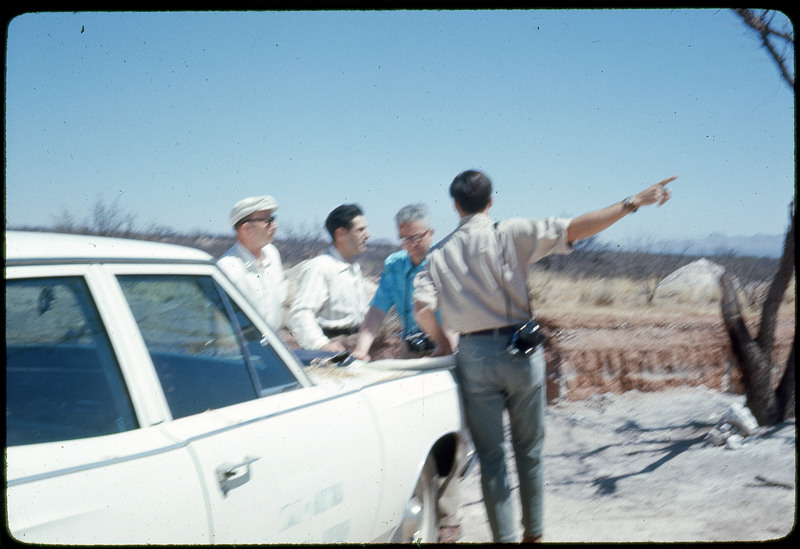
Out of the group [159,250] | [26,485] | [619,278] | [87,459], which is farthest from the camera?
[619,278]

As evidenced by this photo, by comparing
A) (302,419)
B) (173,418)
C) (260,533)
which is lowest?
(260,533)

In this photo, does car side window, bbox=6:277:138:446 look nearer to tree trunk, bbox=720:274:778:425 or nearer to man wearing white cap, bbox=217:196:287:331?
man wearing white cap, bbox=217:196:287:331

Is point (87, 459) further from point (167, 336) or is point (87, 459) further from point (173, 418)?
point (167, 336)

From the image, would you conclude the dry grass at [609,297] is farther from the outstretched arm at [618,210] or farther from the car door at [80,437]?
the car door at [80,437]

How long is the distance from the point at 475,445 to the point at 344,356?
2.59 feet

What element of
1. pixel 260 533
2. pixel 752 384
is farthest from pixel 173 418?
pixel 752 384

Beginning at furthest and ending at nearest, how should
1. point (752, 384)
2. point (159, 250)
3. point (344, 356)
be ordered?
point (752, 384) < point (344, 356) < point (159, 250)

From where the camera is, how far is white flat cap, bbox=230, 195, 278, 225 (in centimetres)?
388

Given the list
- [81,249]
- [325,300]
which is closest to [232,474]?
[81,249]

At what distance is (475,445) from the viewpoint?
3.78 m

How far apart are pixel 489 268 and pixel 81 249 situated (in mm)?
1881

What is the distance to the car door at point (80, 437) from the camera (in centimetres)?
187

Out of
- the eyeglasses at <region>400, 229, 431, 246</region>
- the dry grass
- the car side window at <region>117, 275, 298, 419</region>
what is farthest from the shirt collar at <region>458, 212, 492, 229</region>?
the dry grass

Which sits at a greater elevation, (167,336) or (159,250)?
(159,250)
